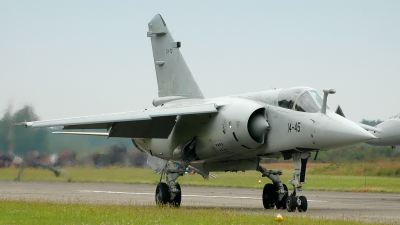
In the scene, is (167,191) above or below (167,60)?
below

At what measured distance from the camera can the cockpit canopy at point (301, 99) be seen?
13648mm

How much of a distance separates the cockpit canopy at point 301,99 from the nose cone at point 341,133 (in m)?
0.45

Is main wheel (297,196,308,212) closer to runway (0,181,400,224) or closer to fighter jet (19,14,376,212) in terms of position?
fighter jet (19,14,376,212)

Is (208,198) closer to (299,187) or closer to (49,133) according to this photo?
(299,187)

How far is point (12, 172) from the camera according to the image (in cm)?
2519

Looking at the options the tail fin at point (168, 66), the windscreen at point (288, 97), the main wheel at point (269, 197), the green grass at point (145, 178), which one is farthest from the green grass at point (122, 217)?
the green grass at point (145, 178)

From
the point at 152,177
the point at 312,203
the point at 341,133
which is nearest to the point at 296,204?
the point at 341,133

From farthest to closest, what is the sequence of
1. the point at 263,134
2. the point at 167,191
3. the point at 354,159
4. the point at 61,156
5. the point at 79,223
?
the point at 354,159
the point at 61,156
the point at 167,191
the point at 263,134
the point at 79,223

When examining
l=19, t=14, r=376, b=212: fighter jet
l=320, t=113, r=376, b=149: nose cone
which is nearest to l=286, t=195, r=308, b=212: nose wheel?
l=19, t=14, r=376, b=212: fighter jet

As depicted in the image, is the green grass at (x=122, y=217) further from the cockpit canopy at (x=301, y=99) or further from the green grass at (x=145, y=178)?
the green grass at (x=145, y=178)

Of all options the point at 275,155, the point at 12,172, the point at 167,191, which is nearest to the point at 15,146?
the point at 12,172

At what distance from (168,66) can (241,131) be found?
4968 millimetres

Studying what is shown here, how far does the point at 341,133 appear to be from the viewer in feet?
42.4

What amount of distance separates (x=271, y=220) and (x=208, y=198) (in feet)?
27.9
